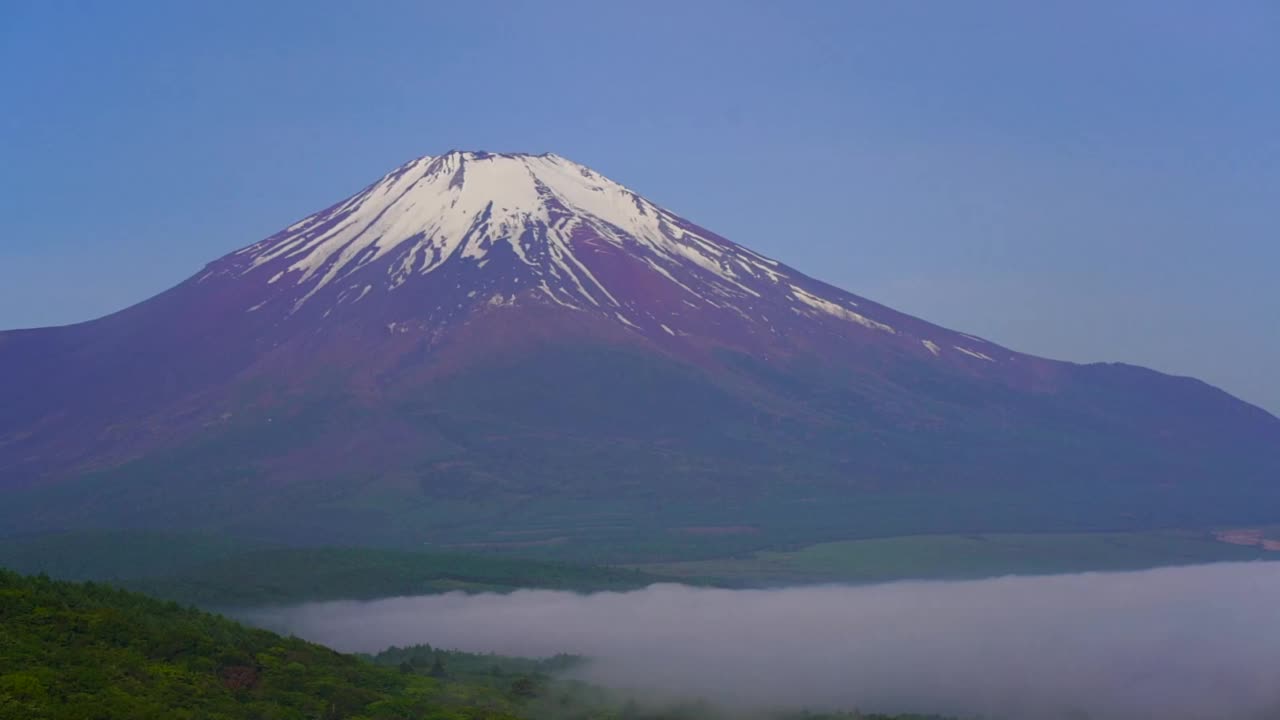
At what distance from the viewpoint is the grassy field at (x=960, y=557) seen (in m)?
85.0

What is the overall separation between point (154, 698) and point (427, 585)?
3791cm

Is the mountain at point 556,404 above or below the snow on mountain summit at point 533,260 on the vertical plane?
below

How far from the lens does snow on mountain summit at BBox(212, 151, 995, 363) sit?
13975cm

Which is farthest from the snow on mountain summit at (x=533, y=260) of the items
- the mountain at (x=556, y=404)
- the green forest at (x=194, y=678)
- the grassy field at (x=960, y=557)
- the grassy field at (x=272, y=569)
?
the green forest at (x=194, y=678)

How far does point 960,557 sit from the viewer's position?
309 ft

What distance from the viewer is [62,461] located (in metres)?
114

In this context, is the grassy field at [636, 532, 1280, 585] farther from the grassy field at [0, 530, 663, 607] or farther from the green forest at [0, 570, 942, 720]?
the green forest at [0, 570, 942, 720]

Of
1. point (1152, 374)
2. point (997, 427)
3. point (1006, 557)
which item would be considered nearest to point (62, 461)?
point (1006, 557)

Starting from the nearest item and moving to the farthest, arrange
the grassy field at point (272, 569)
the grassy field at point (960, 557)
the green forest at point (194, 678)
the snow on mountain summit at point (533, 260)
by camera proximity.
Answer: the green forest at point (194, 678), the grassy field at point (272, 569), the grassy field at point (960, 557), the snow on mountain summit at point (533, 260)

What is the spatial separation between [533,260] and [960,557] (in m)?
61.9

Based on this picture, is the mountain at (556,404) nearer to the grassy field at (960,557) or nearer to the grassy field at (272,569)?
the grassy field at (960,557)

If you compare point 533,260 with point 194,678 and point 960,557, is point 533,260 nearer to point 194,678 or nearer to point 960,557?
point 960,557

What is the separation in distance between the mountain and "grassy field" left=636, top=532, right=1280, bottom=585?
16.8 ft

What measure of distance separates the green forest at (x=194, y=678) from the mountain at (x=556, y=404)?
52.5m
